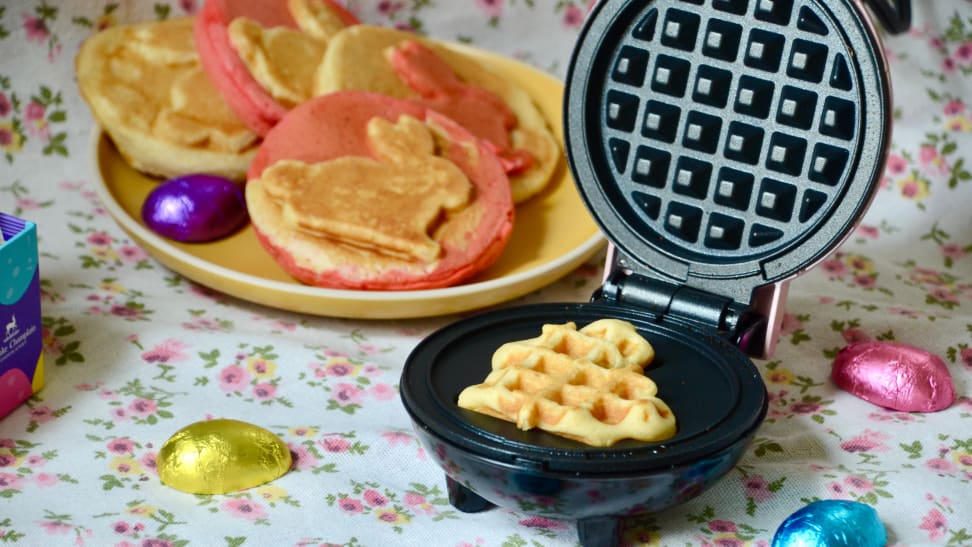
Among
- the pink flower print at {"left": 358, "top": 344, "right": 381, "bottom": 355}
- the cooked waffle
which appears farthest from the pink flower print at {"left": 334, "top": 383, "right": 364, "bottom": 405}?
the cooked waffle

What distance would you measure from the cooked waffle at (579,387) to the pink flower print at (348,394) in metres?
0.35

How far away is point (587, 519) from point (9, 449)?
2.43 ft

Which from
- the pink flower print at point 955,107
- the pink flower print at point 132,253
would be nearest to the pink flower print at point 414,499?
the pink flower print at point 132,253

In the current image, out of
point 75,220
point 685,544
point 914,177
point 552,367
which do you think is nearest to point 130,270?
point 75,220

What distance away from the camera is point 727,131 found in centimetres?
157

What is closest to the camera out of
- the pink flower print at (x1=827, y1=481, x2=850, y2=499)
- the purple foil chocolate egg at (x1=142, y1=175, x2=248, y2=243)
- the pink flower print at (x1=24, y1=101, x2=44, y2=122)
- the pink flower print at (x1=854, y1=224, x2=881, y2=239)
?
the pink flower print at (x1=827, y1=481, x2=850, y2=499)

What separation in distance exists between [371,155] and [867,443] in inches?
34.8

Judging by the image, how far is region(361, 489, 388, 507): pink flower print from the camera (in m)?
1.52

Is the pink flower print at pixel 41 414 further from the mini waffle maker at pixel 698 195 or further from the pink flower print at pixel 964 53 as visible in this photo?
the pink flower print at pixel 964 53

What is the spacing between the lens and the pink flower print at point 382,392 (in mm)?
1764

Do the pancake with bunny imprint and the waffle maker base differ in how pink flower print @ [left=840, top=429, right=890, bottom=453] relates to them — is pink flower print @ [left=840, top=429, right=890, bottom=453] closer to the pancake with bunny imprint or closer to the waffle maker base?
the waffle maker base

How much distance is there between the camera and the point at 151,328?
6.17ft

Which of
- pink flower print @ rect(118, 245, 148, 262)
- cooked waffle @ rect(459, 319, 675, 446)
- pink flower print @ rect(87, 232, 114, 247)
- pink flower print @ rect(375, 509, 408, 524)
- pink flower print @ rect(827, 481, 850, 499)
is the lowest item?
pink flower print @ rect(375, 509, 408, 524)

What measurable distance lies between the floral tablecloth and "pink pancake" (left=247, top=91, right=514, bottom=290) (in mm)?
106
